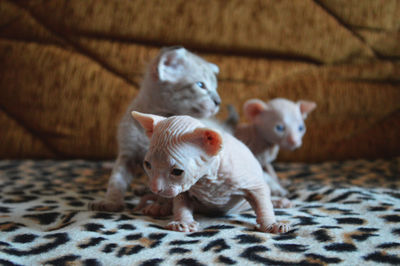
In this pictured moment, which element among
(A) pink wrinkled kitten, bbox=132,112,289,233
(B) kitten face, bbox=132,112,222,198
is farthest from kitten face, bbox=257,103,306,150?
(B) kitten face, bbox=132,112,222,198

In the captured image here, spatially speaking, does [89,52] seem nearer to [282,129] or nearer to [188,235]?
[282,129]

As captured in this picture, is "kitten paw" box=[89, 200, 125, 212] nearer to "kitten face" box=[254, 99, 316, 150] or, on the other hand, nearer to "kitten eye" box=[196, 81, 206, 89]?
"kitten eye" box=[196, 81, 206, 89]

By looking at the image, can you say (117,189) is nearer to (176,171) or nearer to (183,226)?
(183,226)

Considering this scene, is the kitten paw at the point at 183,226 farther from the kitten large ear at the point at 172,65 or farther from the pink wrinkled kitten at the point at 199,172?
the kitten large ear at the point at 172,65

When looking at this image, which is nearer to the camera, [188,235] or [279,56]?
[188,235]

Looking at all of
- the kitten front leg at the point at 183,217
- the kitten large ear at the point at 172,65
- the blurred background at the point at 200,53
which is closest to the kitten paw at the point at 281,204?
the kitten front leg at the point at 183,217

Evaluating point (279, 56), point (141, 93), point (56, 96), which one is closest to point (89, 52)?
point (56, 96)
